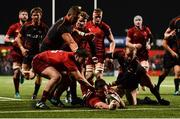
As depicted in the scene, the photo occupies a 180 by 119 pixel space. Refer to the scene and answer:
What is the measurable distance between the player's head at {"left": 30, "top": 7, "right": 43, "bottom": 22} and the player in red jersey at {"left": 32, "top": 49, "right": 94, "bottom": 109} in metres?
2.95

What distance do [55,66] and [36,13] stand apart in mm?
3219

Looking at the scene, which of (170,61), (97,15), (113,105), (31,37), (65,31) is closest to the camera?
(113,105)

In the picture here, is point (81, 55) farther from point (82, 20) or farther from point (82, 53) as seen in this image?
point (82, 20)

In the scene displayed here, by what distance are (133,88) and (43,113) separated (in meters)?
2.72

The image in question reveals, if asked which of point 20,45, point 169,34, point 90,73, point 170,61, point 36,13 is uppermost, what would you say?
point 36,13

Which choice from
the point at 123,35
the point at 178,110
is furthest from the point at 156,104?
the point at 123,35

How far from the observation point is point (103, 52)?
49.2ft

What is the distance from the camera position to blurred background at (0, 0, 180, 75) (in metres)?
41.3

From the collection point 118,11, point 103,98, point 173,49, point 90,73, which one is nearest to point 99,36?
point 90,73

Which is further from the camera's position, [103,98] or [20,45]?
[20,45]

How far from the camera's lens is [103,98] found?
10594 millimetres

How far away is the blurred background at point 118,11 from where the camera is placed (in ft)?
136

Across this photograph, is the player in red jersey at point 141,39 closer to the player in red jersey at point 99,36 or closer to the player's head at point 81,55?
the player in red jersey at point 99,36

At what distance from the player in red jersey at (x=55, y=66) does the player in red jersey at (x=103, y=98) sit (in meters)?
0.24
